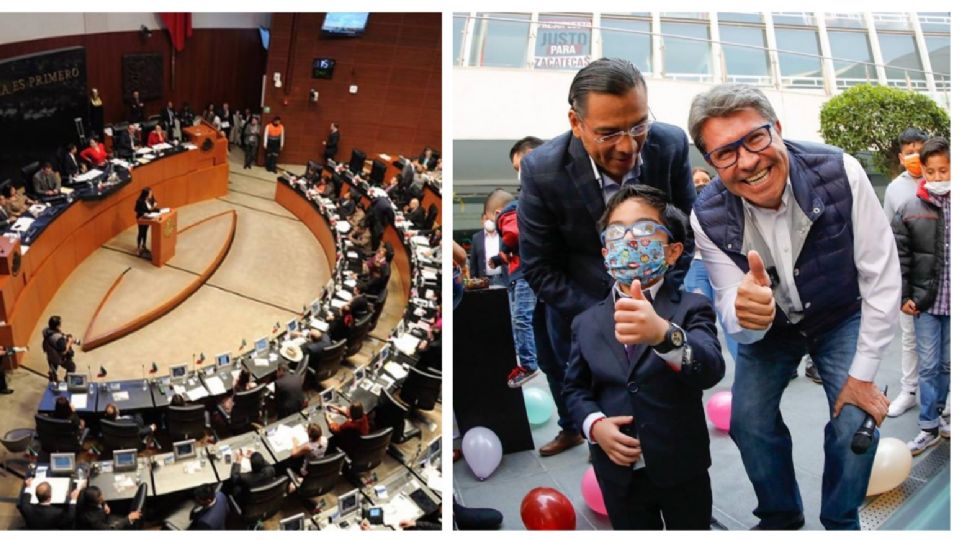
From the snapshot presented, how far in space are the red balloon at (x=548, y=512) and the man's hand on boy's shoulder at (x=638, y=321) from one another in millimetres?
712

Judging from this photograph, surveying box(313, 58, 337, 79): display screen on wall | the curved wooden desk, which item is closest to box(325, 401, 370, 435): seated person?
the curved wooden desk

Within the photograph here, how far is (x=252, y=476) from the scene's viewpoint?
5.36 meters

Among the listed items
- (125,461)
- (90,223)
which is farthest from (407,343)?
(90,223)

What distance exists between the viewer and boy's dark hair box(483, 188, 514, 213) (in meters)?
3.03

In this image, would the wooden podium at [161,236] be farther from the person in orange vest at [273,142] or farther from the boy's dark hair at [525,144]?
the boy's dark hair at [525,144]

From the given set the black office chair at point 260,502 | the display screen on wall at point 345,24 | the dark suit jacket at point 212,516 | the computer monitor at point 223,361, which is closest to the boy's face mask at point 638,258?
the dark suit jacket at point 212,516

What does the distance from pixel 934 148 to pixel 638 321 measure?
1.35 meters

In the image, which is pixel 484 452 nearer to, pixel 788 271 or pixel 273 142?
pixel 788 271

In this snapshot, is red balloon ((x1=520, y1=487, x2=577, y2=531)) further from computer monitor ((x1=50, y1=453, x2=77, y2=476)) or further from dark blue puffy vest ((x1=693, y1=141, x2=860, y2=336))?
computer monitor ((x1=50, y1=453, x2=77, y2=476))

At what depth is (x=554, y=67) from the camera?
3021 millimetres

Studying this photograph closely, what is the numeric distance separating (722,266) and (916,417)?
95 centimetres

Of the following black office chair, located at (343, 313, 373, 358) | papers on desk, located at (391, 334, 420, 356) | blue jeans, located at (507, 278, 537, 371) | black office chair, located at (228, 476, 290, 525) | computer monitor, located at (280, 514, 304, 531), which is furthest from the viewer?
black office chair, located at (343, 313, 373, 358)

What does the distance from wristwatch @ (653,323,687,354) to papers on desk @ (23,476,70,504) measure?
416 cm

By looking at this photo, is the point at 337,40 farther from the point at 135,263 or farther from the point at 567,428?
the point at 567,428
